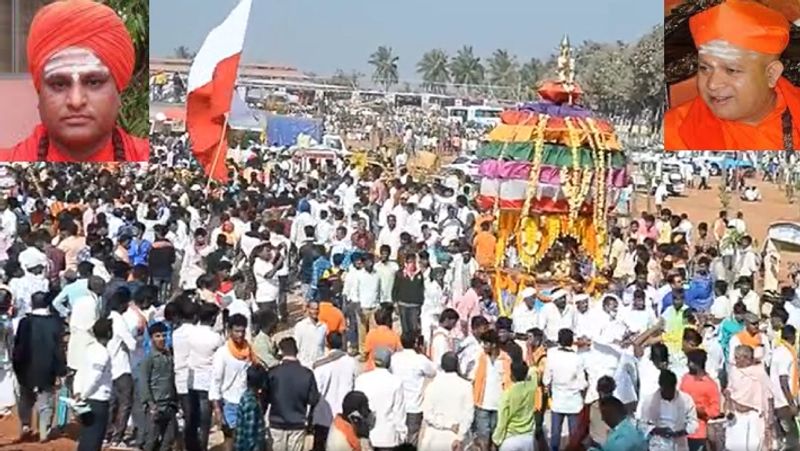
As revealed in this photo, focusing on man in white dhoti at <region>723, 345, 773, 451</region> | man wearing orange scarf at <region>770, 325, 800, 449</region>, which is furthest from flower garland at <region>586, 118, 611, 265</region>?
man in white dhoti at <region>723, 345, 773, 451</region>

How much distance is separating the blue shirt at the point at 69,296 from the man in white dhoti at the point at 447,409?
2456mm

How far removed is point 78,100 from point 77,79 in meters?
0.29

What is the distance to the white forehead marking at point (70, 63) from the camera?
44.0 feet

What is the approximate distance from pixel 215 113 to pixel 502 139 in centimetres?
393

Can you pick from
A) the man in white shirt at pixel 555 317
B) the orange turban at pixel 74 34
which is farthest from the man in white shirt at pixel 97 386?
the orange turban at pixel 74 34

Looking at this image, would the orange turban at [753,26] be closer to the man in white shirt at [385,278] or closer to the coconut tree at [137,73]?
the coconut tree at [137,73]

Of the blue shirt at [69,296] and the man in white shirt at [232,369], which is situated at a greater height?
the blue shirt at [69,296]

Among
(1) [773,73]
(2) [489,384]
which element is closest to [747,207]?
(1) [773,73]

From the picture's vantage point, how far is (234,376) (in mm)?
6738

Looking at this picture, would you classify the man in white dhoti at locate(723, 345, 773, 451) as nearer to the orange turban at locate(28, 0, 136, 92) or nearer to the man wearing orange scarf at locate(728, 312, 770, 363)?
the man wearing orange scarf at locate(728, 312, 770, 363)

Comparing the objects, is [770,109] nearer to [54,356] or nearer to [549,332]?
[549,332]

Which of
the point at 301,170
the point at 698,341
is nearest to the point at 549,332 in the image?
the point at 698,341

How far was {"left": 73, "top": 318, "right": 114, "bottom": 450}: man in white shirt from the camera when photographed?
21.8 feet

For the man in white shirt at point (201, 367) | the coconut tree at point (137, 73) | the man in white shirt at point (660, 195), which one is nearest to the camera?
the man in white shirt at point (201, 367)
